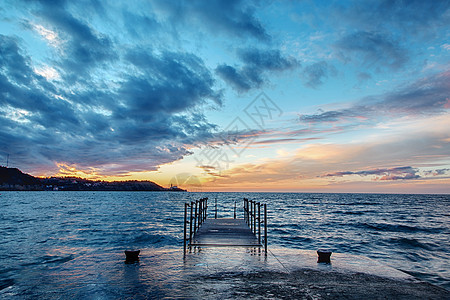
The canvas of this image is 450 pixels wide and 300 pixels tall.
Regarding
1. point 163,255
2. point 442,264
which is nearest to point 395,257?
point 442,264

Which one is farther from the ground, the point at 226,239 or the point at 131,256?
the point at 131,256

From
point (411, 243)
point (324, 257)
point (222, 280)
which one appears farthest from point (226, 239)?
point (411, 243)

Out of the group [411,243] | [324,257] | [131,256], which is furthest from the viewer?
[411,243]

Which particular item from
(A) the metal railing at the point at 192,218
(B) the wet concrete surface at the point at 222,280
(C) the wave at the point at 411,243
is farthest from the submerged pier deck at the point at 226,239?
(C) the wave at the point at 411,243

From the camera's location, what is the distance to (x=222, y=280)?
7.58 metres

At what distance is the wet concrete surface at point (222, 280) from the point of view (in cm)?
662

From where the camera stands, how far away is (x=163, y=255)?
11008mm

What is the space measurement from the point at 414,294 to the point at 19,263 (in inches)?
668

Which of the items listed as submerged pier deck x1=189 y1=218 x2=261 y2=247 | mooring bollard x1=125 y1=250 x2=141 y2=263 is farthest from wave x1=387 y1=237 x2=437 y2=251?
mooring bollard x1=125 y1=250 x2=141 y2=263

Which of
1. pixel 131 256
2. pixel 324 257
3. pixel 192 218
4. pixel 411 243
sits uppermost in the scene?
pixel 192 218

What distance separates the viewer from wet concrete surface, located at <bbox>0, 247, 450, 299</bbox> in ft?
21.7

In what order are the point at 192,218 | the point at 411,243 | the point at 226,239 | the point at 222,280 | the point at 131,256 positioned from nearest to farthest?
the point at 222,280
the point at 131,256
the point at 226,239
the point at 192,218
the point at 411,243

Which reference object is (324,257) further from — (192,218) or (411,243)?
(411,243)

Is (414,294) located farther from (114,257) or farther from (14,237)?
(14,237)
